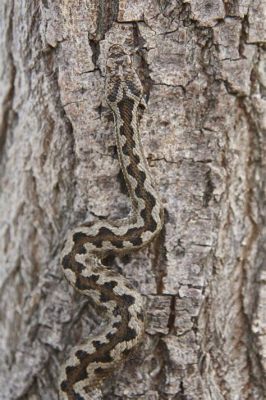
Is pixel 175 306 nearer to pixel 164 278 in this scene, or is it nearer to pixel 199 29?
pixel 164 278

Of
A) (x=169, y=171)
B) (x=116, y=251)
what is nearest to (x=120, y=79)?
(x=169, y=171)

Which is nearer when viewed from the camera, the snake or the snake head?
the snake head

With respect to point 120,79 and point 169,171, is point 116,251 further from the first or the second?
point 120,79

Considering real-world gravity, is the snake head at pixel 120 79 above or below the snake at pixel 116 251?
above

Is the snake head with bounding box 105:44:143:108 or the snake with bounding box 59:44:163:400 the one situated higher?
the snake head with bounding box 105:44:143:108

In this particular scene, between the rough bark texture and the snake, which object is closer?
the rough bark texture

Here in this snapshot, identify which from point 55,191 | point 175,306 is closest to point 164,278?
point 175,306

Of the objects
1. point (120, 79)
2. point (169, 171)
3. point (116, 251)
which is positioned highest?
point (120, 79)
